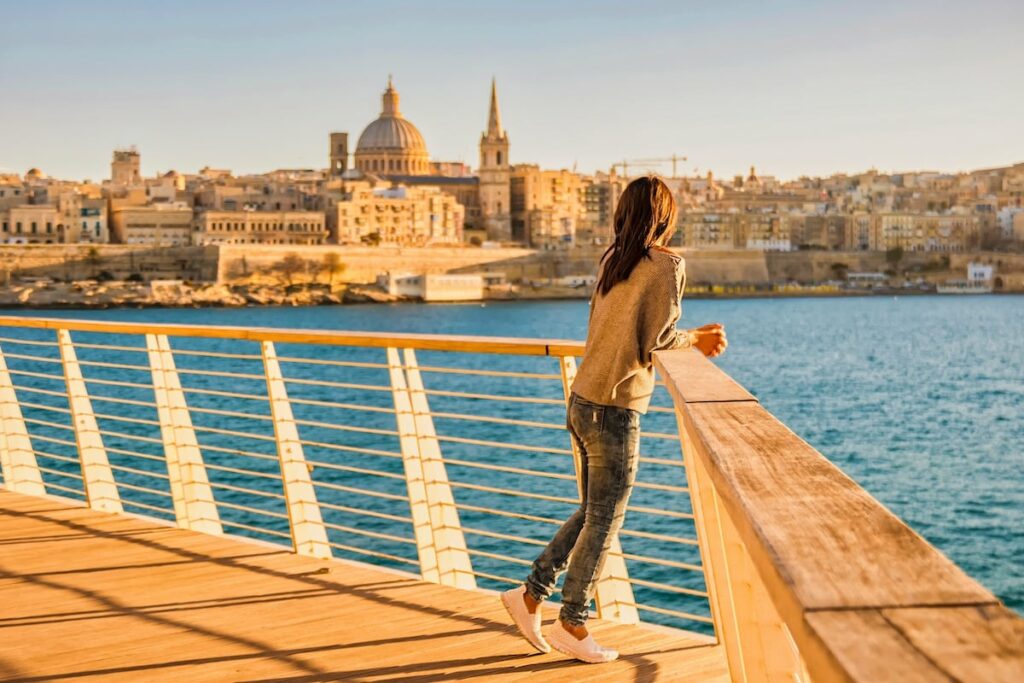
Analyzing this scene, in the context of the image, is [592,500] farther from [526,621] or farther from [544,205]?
[544,205]

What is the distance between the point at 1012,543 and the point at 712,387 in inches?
411

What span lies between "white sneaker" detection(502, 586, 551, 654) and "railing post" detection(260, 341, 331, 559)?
1.01 meters

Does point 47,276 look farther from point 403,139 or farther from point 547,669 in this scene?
point 547,669

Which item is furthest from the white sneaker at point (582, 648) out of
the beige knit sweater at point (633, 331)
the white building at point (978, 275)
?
the white building at point (978, 275)

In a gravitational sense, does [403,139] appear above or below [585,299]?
above

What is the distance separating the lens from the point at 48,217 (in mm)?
72750

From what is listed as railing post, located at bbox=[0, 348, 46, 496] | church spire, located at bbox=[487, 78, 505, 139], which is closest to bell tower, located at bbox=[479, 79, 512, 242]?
church spire, located at bbox=[487, 78, 505, 139]

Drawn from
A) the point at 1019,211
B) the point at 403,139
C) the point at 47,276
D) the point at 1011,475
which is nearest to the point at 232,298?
the point at 47,276

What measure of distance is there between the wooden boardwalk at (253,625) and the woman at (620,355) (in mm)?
238

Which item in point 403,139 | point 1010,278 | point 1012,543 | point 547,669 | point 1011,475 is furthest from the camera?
point 403,139

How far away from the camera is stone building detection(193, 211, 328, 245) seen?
70812 mm

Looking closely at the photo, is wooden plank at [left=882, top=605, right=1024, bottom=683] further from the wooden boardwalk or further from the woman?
the wooden boardwalk

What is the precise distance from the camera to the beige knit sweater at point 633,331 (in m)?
2.06

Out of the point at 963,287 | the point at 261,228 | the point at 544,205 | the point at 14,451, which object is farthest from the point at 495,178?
the point at 14,451
